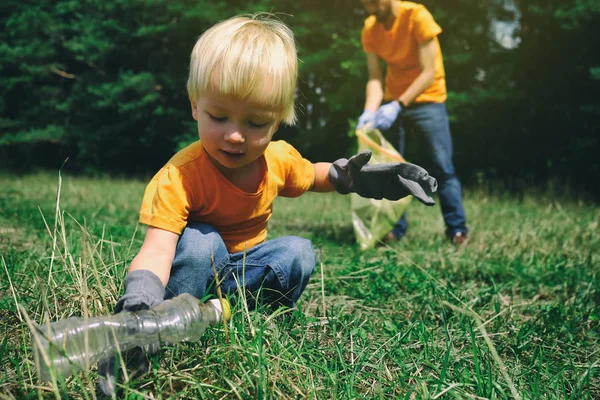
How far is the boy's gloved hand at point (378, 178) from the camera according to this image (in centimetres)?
190

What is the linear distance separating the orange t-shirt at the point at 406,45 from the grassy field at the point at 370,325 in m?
1.19

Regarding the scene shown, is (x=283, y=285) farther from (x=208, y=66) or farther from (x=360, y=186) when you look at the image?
(x=208, y=66)

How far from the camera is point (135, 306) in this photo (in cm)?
128

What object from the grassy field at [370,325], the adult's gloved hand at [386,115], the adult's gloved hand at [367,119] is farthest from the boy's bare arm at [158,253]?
the adult's gloved hand at [386,115]

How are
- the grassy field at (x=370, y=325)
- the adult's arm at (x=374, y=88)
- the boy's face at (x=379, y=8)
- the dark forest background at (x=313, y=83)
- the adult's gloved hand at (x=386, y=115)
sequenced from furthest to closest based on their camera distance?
the dark forest background at (x=313, y=83), the adult's arm at (x=374, y=88), the adult's gloved hand at (x=386, y=115), the boy's face at (x=379, y=8), the grassy field at (x=370, y=325)

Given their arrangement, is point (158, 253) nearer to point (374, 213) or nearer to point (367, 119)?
point (374, 213)

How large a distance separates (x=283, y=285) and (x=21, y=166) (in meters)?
12.1

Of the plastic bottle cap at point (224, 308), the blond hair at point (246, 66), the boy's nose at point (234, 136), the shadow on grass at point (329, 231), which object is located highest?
the blond hair at point (246, 66)

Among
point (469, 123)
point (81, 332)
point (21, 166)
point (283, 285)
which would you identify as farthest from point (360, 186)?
point (21, 166)

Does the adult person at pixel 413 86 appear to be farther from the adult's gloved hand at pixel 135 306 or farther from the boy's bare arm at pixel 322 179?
the adult's gloved hand at pixel 135 306

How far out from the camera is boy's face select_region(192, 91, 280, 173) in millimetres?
1627

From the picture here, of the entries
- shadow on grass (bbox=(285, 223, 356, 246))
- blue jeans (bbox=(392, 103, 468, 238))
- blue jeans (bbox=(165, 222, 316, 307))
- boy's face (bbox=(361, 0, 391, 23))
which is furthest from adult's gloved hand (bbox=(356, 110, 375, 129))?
blue jeans (bbox=(165, 222, 316, 307))

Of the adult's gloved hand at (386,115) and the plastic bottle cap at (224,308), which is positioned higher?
the plastic bottle cap at (224,308)

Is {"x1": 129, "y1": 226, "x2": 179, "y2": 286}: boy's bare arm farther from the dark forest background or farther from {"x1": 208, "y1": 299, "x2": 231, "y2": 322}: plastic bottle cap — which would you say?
the dark forest background
